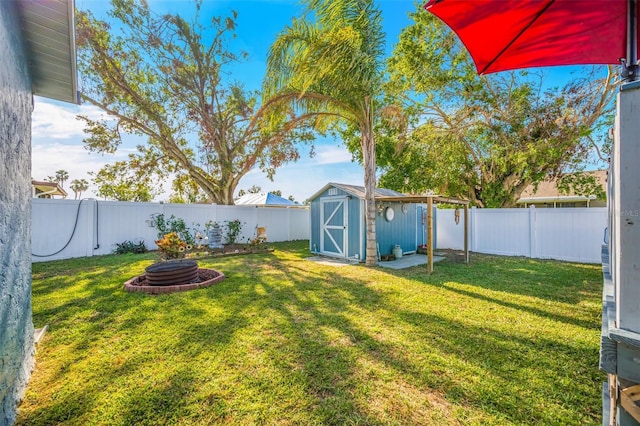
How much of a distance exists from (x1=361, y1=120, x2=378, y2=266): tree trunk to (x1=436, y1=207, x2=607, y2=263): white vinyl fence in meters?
4.78

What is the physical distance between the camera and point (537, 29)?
2041 mm

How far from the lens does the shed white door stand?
896 cm

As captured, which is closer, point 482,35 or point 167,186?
point 482,35


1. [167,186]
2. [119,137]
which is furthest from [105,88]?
[167,186]

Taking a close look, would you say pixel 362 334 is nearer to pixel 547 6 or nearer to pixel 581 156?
pixel 547 6

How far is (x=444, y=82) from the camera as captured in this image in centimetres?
966

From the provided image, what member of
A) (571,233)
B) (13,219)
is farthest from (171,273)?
(571,233)

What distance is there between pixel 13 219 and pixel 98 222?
819cm

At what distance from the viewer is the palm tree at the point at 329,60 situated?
635cm

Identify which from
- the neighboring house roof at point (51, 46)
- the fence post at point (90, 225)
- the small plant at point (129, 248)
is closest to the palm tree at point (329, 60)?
the neighboring house roof at point (51, 46)

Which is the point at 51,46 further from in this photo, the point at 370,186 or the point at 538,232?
the point at 538,232

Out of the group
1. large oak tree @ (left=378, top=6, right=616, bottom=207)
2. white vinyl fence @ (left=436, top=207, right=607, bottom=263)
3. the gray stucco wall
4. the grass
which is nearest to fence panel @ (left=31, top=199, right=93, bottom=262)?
the grass

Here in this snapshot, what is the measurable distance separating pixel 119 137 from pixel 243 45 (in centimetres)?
643

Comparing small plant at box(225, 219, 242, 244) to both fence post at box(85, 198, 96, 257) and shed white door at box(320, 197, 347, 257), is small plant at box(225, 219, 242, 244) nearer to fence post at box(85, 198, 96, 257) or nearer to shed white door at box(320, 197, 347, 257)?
shed white door at box(320, 197, 347, 257)
